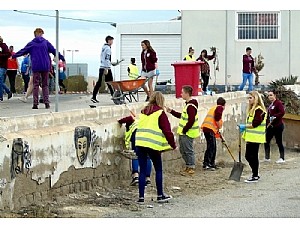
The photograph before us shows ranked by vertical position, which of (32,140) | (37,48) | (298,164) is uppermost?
(37,48)

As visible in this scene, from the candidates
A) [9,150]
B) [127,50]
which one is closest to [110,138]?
[9,150]

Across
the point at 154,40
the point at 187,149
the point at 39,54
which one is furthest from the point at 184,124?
the point at 154,40

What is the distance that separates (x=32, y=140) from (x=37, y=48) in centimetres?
502

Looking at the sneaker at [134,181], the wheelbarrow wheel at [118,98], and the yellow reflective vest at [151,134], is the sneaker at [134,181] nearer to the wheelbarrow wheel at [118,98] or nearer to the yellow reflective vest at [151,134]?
the yellow reflective vest at [151,134]

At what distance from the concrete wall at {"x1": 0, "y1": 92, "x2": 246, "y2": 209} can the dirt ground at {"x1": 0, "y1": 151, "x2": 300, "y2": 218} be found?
0.15 meters

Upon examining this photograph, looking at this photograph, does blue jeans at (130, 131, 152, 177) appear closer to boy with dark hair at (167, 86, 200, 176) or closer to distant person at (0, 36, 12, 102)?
boy with dark hair at (167, 86, 200, 176)

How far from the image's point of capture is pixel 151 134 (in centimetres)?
1155

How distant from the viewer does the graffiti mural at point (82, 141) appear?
11695 millimetres

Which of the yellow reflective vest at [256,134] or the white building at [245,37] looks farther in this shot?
the white building at [245,37]

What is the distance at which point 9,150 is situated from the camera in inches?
393

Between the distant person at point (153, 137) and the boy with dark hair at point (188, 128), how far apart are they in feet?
8.24

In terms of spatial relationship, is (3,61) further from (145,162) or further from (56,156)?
(56,156)

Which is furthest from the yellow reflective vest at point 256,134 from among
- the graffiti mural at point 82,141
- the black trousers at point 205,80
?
the black trousers at point 205,80
